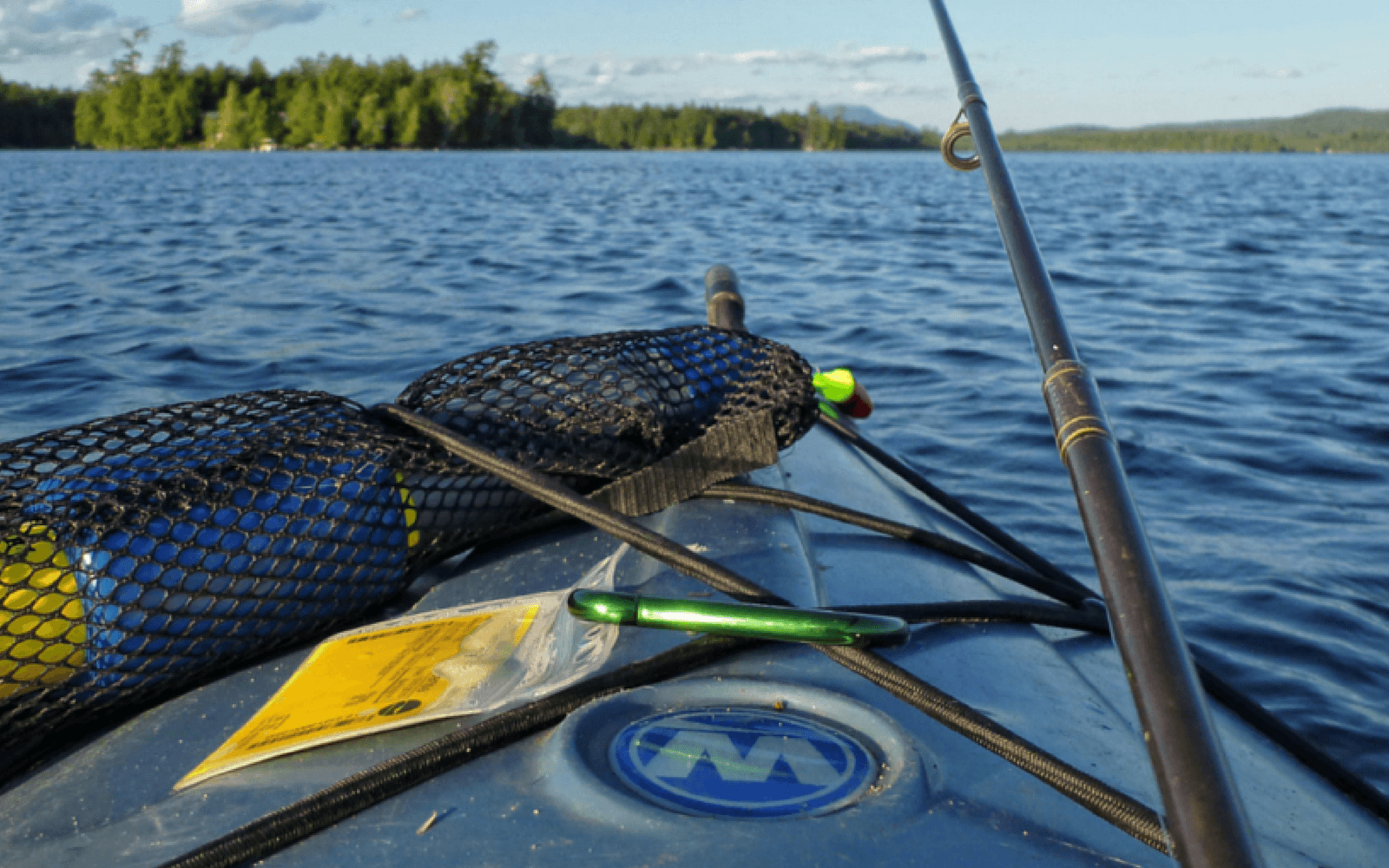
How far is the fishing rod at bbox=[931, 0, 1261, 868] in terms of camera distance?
2.08 feet

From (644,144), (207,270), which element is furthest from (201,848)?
(644,144)

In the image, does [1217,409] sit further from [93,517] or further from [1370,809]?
[93,517]

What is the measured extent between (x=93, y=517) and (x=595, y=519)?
742mm

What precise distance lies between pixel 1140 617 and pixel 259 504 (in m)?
1.36

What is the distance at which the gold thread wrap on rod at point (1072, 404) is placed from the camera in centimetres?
94

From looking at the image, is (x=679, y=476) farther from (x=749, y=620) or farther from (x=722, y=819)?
(x=722, y=819)

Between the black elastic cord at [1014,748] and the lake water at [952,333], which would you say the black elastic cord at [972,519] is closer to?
the lake water at [952,333]

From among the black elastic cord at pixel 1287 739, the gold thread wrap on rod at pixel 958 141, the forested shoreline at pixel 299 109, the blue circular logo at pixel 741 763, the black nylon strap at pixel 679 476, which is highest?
the forested shoreline at pixel 299 109

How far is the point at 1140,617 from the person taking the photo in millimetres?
772

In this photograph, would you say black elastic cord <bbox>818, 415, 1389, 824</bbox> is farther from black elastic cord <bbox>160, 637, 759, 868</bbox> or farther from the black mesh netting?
the black mesh netting

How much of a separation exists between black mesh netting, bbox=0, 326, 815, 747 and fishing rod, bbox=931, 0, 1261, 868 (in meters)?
1.10

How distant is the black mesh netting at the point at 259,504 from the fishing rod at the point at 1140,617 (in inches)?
43.4

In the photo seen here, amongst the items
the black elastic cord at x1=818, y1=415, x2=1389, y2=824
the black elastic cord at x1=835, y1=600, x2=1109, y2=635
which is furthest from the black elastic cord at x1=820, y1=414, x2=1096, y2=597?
the black elastic cord at x1=835, y1=600, x2=1109, y2=635

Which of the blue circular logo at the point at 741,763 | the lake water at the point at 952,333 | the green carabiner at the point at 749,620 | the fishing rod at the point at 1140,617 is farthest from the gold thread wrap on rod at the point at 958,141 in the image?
the lake water at the point at 952,333
